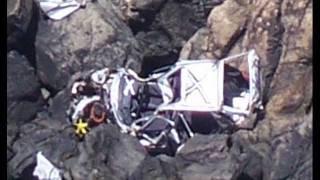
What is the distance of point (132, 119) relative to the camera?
3309 millimetres

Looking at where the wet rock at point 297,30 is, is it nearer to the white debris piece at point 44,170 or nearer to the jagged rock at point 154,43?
the jagged rock at point 154,43

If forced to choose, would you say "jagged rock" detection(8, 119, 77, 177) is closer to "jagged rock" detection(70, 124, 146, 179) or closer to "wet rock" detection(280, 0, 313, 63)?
"jagged rock" detection(70, 124, 146, 179)

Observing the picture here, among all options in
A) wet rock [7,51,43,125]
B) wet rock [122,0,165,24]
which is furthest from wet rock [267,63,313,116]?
wet rock [7,51,43,125]

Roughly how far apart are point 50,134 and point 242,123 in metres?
0.80

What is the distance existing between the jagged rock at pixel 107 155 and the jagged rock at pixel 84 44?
0.27 meters

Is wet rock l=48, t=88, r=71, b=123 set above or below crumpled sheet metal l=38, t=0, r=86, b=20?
below

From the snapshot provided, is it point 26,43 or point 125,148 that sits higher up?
point 26,43

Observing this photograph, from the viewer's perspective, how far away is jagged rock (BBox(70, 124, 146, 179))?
10.6ft

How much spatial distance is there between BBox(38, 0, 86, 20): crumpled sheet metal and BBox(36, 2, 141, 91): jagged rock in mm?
21

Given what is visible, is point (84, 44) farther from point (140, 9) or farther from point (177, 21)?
point (177, 21)

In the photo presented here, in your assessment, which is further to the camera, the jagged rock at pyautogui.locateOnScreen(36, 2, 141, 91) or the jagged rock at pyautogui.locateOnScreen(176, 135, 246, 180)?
the jagged rock at pyautogui.locateOnScreen(36, 2, 141, 91)

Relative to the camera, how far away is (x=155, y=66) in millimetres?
3316
